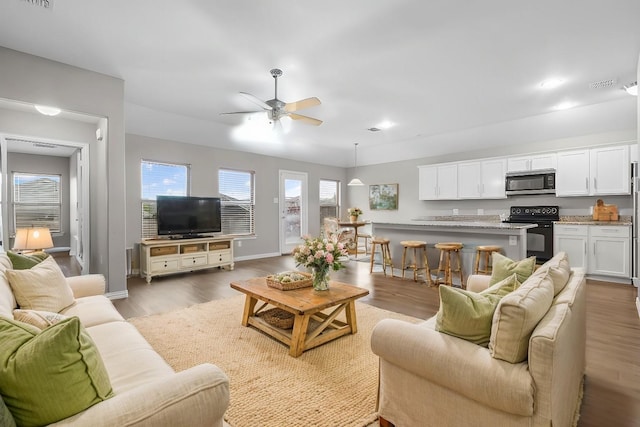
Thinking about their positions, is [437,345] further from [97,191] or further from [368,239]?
[368,239]

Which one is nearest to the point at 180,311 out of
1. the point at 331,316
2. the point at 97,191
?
the point at 331,316

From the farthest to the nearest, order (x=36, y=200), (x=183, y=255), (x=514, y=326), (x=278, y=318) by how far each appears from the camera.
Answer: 1. (x=36, y=200)
2. (x=183, y=255)
3. (x=278, y=318)
4. (x=514, y=326)

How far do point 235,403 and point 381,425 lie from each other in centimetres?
88

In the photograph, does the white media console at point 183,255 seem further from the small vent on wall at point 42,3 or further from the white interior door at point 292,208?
the small vent on wall at point 42,3

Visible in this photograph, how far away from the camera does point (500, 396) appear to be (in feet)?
4.14

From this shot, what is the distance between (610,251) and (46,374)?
21.7 ft

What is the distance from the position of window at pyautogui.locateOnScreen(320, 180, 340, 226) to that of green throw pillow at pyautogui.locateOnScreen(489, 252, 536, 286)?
6.56 meters

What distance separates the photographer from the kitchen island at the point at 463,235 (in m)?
4.32

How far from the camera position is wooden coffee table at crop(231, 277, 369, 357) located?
99.4 inches

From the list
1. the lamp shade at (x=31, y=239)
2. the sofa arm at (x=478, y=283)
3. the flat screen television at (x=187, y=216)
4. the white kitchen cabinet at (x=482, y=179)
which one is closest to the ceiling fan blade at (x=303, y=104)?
the sofa arm at (x=478, y=283)

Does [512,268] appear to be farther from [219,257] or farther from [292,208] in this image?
[292,208]

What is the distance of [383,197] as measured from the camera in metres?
8.55

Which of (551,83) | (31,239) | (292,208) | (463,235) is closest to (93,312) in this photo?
(31,239)

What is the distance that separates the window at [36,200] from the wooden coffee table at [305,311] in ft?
25.1
